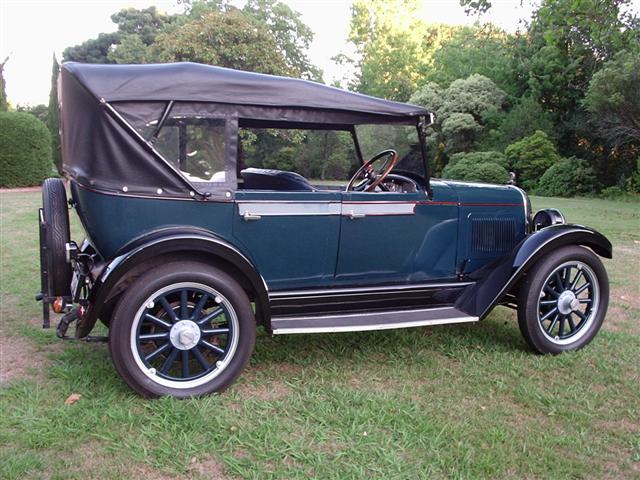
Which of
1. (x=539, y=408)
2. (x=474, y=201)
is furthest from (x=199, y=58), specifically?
(x=539, y=408)

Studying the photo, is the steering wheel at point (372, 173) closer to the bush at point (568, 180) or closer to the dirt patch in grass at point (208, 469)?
the dirt patch in grass at point (208, 469)

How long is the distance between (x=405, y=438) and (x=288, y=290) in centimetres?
126

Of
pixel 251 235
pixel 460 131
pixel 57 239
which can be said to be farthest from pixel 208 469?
pixel 460 131

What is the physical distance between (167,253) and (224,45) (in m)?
17.3

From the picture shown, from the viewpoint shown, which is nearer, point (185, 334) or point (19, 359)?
point (185, 334)

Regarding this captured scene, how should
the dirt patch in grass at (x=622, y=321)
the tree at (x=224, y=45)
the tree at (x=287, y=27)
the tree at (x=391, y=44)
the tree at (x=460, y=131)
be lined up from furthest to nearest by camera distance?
1. the tree at (x=391, y=44)
2. the tree at (x=287, y=27)
3. the tree at (x=460, y=131)
4. the tree at (x=224, y=45)
5. the dirt patch in grass at (x=622, y=321)

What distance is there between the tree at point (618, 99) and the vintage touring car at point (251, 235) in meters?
16.5

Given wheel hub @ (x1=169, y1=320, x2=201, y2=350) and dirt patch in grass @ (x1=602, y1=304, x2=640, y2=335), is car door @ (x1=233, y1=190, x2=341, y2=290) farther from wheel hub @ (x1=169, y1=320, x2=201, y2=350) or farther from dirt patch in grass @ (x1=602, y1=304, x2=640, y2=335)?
dirt patch in grass @ (x1=602, y1=304, x2=640, y2=335)

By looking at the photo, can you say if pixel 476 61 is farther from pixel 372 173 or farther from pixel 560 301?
pixel 560 301

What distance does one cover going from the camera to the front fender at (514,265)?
3.80 meters

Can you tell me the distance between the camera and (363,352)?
396 cm

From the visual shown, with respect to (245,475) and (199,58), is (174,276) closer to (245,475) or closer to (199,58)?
(245,475)

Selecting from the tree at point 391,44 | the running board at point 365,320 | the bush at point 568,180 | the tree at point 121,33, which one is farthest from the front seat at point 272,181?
the tree at point 121,33

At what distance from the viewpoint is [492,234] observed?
4203mm
